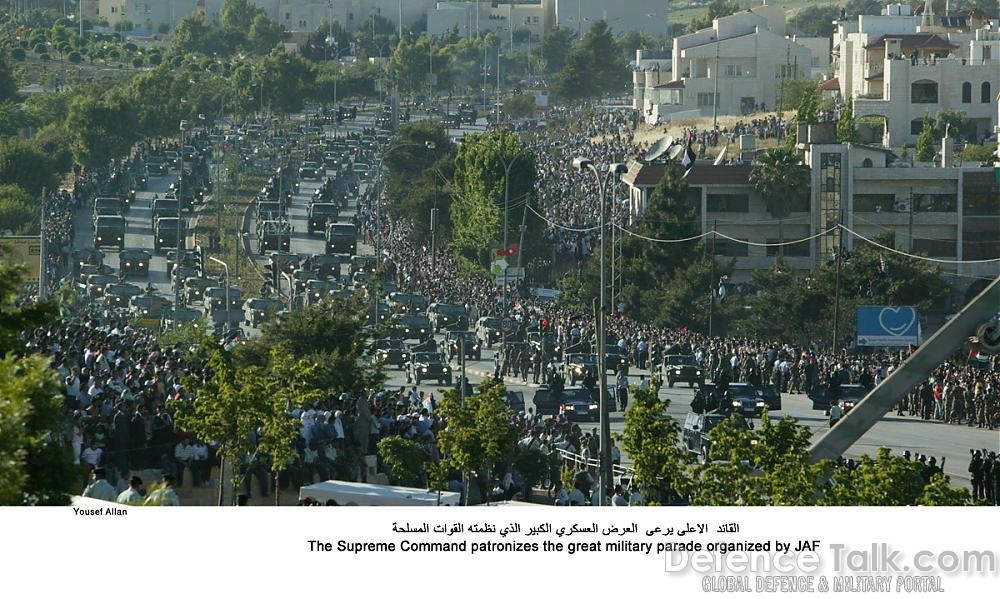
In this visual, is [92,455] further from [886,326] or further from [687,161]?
[687,161]

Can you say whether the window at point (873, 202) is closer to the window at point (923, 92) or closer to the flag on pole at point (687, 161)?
the flag on pole at point (687, 161)

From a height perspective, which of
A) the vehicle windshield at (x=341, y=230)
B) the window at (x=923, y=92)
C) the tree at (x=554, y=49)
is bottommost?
the vehicle windshield at (x=341, y=230)

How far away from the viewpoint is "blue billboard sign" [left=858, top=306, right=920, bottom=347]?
195ft

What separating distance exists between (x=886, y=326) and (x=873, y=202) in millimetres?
26227

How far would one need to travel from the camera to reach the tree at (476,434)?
29000 mm

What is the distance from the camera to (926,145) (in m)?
94.1

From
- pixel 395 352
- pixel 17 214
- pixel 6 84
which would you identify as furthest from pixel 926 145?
pixel 6 84

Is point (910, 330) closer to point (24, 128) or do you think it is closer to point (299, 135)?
point (24, 128)

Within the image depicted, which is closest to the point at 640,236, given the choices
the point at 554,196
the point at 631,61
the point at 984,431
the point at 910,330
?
the point at 910,330

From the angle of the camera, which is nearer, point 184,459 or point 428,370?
point 184,459

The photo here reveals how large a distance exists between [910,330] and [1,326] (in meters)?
44.3

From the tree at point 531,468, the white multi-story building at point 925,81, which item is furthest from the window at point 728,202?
the tree at point 531,468

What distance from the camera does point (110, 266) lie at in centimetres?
8000

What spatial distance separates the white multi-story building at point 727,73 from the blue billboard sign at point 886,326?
60529 millimetres
